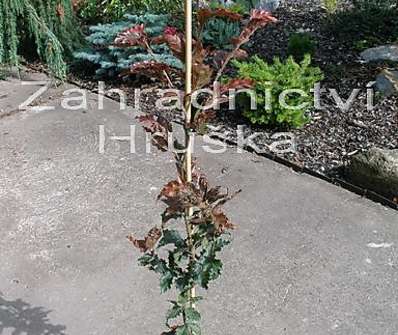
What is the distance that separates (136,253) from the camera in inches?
125

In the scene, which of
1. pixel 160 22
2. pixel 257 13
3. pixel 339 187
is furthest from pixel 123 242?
pixel 160 22

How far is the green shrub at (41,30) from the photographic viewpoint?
5.30 m

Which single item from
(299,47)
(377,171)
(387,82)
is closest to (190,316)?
(377,171)

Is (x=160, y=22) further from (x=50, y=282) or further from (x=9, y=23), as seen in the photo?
(x=50, y=282)

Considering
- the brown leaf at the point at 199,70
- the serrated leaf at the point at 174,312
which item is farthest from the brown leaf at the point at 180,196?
the serrated leaf at the point at 174,312

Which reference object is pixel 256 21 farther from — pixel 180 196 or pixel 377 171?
pixel 377 171

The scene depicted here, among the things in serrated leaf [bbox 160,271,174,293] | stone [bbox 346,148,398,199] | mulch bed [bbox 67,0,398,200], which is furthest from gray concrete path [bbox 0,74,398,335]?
serrated leaf [bbox 160,271,174,293]

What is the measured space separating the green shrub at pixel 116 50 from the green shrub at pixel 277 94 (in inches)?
39.6

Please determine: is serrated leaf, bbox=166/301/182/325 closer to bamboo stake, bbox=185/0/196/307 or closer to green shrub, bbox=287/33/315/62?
bamboo stake, bbox=185/0/196/307

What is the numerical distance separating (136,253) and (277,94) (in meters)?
1.70

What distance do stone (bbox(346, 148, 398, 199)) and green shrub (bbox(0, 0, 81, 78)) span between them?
2759 mm

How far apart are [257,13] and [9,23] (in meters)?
4.04

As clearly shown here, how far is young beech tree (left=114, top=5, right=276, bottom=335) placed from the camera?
1772 millimetres

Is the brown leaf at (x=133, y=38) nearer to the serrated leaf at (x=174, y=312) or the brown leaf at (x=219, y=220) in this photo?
the brown leaf at (x=219, y=220)
